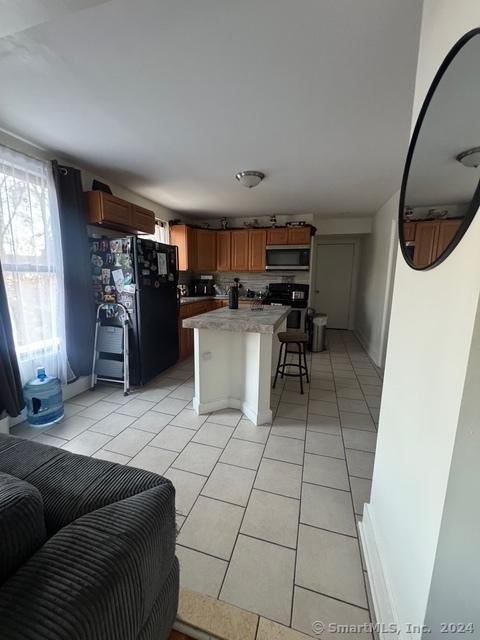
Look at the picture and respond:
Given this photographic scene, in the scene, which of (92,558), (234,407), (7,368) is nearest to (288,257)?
(234,407)

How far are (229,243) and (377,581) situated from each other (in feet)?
15.7

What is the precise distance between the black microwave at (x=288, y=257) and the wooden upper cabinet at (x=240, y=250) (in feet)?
1.37

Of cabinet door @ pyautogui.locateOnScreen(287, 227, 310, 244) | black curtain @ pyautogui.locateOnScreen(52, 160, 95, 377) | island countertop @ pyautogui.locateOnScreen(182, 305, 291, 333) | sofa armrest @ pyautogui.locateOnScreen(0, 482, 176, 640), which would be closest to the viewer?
sofa armrest @ pyautogui.locateOnScreen(0, 482, 176, 640)

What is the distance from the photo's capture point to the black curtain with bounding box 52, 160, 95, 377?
2.55 m

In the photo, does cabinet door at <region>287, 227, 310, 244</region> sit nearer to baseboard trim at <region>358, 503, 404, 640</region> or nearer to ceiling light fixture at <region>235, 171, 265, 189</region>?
ceiling light fixture at <region>235, 171, 265, 189</region>

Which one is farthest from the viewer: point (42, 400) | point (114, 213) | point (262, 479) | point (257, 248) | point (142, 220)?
point (257, 248)

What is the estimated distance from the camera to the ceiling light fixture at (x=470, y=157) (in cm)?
65

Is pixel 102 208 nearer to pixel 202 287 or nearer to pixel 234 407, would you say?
pixel 234 407

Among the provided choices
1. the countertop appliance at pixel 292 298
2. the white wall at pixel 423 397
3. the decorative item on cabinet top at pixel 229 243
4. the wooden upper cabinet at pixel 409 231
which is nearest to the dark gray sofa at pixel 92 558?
the white wall at pixel 423 397

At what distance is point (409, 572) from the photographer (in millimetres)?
844

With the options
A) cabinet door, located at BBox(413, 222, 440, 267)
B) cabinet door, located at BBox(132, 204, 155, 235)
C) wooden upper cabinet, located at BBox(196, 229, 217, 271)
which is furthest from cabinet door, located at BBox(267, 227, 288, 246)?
cabinet door, located at BBox(413, 222, 440, 267)

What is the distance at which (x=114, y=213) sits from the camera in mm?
2852

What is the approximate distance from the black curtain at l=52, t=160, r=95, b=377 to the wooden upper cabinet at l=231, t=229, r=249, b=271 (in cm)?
278

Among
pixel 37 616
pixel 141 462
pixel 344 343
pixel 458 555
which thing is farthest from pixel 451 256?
pixel 344 343
